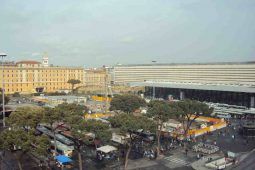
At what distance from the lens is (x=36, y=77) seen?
301 feet

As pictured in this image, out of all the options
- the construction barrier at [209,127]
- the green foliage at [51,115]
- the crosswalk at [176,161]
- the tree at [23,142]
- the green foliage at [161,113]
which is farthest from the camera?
the construction barrier at [209,127]

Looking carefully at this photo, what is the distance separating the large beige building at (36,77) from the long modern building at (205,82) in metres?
24.8

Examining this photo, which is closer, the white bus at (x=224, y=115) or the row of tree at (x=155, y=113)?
the row of tree at (x=155, y=113)

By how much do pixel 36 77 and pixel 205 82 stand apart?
51.0 metres

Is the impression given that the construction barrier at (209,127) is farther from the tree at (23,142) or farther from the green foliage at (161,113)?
the tree at (23,142)

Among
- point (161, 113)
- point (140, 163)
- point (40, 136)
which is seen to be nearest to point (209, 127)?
point (161, 113)

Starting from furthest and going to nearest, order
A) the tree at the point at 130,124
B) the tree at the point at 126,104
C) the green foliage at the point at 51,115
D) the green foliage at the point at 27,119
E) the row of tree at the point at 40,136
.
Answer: the tree at the point at 126,104 → the green foliage at the point at 27,119 → the green foliage at the point at 51,115 → the tree at the point at 130,124 → the row of tree at the point at 40,136

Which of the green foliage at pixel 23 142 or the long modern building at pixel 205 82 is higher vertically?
the long modern building at pixel 205 82

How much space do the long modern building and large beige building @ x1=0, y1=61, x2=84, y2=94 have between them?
81.4 ft

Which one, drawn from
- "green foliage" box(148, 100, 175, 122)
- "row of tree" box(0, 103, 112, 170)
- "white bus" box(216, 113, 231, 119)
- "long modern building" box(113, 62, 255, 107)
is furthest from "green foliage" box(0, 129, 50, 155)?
"long modern building" box(113, 62, 255, 107)

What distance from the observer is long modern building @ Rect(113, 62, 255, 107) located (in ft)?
206

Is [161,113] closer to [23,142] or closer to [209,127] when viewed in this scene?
[209,127]

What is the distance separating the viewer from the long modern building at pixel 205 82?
62.7m

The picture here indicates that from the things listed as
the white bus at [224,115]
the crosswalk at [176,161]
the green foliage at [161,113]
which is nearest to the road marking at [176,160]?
the crosswalk at [176,161]
